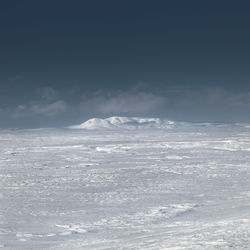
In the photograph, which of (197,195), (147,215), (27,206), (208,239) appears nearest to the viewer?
(208,239)

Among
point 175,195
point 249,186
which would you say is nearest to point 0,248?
point 175,195

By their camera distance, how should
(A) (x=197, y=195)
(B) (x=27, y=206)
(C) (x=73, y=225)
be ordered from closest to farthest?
(C) (x=73, y=225) → (B) (x=27, y=206) → (A) (x=197, y=195)

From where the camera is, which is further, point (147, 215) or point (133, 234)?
point (147, 215)

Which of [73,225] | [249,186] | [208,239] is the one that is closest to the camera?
[208,239]

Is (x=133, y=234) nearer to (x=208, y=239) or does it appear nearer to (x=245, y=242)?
(x=208, y=239)

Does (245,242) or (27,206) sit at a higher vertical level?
(27,206)

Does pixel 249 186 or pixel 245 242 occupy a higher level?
pixel 249 186

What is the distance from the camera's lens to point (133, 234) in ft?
58.7

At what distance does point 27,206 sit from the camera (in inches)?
968

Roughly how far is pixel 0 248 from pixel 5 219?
527 cm

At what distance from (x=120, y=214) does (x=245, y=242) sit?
8.07m

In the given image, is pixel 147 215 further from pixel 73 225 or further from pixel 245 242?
pixel 245 242

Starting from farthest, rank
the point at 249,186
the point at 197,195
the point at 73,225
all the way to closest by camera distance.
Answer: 1. the point at 249,186
2. the point at 197,195
3. the point at 73,225

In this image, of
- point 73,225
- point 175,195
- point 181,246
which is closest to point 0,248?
point 73,225
